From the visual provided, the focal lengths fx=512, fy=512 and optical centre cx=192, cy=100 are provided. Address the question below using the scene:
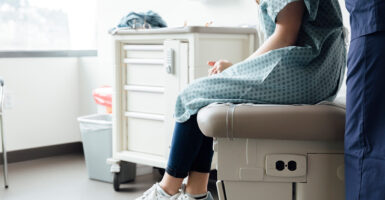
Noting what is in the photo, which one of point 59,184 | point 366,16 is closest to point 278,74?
point 366,16

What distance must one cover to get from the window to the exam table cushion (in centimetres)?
251

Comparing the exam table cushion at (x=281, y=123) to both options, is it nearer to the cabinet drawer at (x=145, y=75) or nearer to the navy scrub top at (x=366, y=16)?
the navy scrub top at (x=366, y=16)

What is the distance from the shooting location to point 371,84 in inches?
45.4

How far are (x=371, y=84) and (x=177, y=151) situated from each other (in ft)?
1.91

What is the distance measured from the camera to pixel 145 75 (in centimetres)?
261

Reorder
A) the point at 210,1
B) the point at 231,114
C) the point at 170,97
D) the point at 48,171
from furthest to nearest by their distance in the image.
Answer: the point at 48,171
the point at 210,1
the point at 170,97
the point at 231,114

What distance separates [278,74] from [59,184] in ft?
6.01

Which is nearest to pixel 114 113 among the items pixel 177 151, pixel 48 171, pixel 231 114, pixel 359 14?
pixel 48 171

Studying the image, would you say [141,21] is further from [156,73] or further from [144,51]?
[156,73]

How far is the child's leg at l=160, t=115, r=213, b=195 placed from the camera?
146 centimetres

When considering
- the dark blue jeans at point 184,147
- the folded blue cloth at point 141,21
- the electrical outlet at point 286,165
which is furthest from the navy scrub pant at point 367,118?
the folded blue cloth at point 141,21

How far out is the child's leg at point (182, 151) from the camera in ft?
4.79

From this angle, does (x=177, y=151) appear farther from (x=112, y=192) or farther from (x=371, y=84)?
(x=112, y=192)

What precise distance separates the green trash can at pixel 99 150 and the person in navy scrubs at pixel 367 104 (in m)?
1.80
